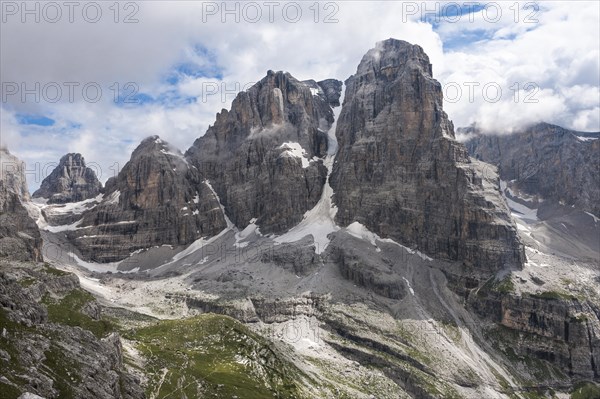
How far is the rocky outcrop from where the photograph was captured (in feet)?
185

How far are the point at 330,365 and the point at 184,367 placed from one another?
7728 centimetres

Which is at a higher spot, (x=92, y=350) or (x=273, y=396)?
(x=92, y=350)

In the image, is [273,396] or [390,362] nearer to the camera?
[273,396]

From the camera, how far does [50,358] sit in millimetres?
65875

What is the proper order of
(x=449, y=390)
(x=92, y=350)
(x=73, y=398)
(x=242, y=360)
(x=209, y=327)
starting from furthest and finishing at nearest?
(x=449, y=390)
(x=209, y=327)
(x=242, y=360)
(x=92, y=350)
(x=73, y=398)

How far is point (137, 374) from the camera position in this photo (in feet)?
312

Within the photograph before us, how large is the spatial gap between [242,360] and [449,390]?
84.3 m

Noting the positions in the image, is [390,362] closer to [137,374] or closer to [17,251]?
[137,374]

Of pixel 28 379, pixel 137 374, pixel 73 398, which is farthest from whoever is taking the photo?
pixel 137 374

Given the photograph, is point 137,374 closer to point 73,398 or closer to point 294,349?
point 73,398

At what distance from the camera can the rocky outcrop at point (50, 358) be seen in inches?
2224

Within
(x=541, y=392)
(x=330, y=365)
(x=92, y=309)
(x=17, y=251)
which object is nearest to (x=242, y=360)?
(x=92, y=309)

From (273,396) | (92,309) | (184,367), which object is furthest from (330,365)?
(92,309)

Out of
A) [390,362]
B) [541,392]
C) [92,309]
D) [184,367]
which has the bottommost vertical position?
[541,392]
